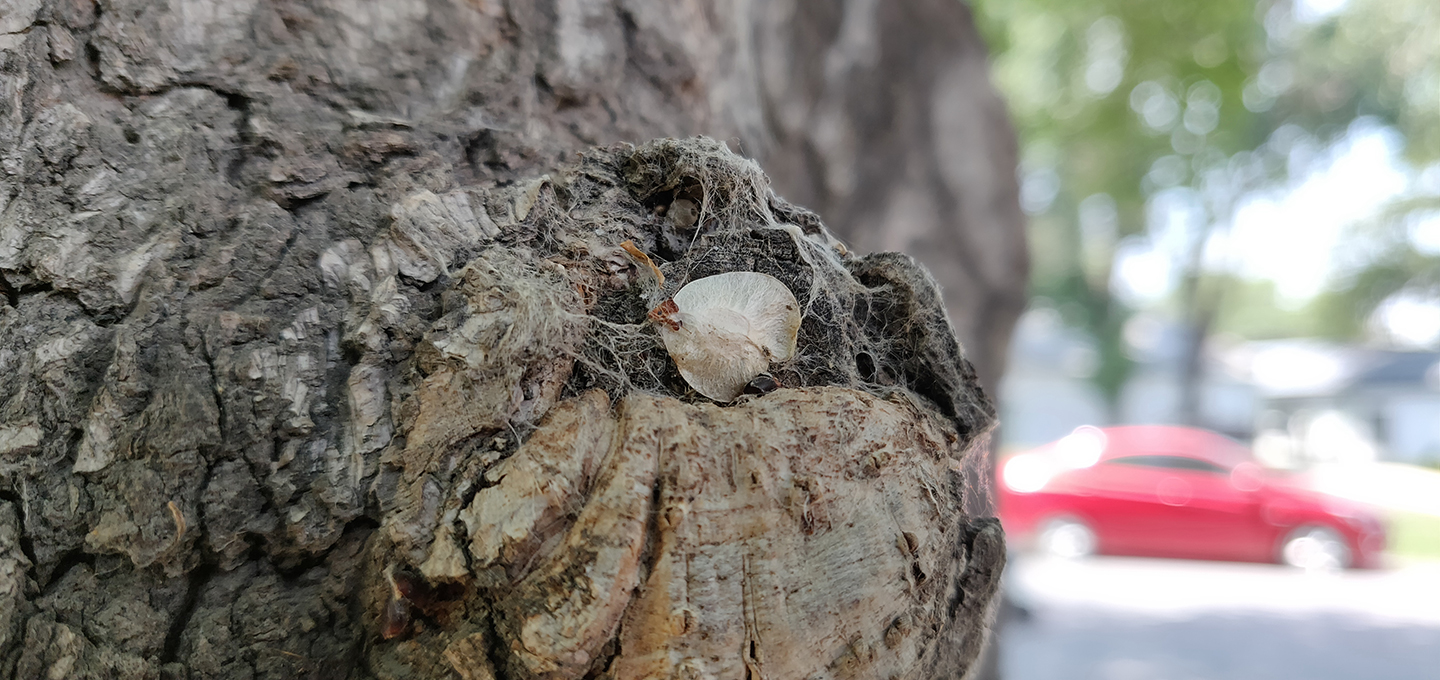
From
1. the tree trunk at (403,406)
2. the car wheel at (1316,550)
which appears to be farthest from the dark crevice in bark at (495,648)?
the car wheel at (1316,550)

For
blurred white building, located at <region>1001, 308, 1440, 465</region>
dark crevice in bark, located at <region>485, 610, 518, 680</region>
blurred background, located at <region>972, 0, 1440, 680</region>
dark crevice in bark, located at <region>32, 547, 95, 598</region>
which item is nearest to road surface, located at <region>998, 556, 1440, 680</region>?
blurred background, located at <region>972, 0, 1440, 680</region>

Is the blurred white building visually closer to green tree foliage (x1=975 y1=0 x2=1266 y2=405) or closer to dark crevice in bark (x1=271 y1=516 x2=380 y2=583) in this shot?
green tree foliage (x1=975 y1=0 x2=1266 y2=405)

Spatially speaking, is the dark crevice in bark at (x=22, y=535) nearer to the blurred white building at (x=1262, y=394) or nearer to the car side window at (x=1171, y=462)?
the car side window at (x=1171, y=462)

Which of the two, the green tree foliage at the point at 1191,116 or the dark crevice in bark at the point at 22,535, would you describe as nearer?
the dark crevice in bark at the point at 22,535

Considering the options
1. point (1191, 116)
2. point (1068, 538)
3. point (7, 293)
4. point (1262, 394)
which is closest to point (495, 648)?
point (7, 293)

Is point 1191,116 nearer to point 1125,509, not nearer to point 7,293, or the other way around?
point 1125,509

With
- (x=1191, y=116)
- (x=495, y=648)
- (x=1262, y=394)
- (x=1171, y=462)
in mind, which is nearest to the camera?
(x=495, y=648)

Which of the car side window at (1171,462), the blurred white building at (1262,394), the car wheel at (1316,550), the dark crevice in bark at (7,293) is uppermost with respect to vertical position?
the blurred white building at (1262,394)

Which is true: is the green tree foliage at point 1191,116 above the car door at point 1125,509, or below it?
above
